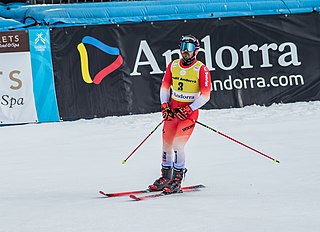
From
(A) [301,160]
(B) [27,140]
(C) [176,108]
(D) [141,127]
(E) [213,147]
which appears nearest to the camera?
(C) [176,108]

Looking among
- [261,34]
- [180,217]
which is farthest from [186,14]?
[180,217]

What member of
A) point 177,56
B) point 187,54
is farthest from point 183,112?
point 177,56

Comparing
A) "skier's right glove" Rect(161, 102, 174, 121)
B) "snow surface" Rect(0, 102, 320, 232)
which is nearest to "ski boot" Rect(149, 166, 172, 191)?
"snow surface" Rect(0, 102, 320, 232)

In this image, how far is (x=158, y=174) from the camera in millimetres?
9945

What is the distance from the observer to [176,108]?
28.2 ft

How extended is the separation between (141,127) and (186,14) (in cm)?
297

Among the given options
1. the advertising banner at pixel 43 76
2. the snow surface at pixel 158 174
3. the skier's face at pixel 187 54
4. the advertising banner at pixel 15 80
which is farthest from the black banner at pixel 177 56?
the skier's face at pixel 187 54

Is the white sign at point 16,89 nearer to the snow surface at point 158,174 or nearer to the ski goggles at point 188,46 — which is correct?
the snow surface at point 158,174

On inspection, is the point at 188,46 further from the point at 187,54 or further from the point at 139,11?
the point at 139,11

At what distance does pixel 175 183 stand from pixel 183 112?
78 centimetres

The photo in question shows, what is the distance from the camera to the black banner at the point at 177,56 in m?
15.2

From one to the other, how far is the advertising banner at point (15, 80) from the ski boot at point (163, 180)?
6.59m

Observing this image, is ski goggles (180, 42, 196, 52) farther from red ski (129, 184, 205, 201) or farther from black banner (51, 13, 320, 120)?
black banner (51, 13, 320, 120)

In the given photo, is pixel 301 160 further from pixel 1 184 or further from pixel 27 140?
pixel 27 140
